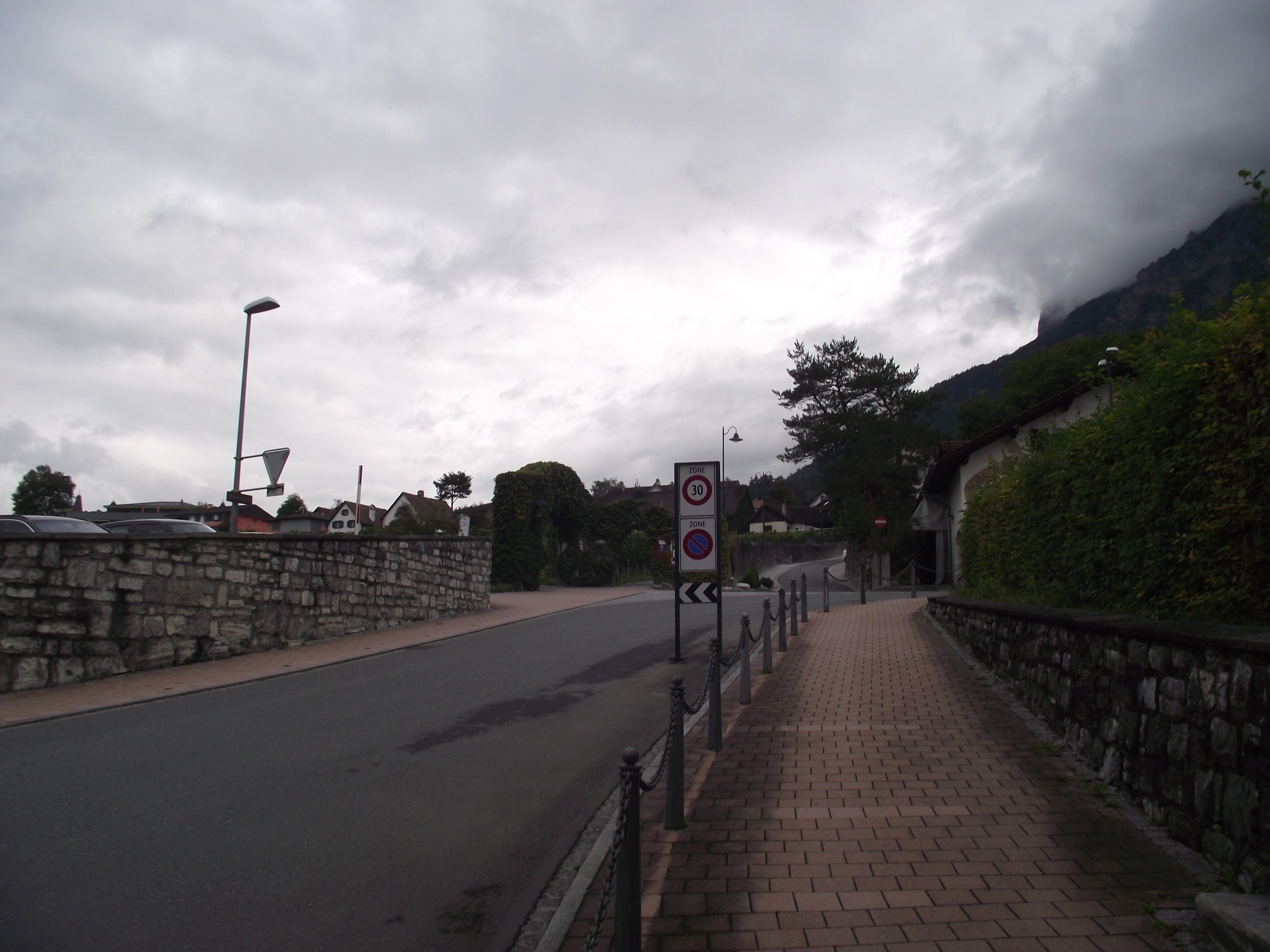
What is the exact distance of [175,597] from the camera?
37.9ft

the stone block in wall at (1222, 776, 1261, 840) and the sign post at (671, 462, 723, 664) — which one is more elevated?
the sign post at (671, 462, 723, 664)

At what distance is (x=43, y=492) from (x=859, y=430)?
63737 mm

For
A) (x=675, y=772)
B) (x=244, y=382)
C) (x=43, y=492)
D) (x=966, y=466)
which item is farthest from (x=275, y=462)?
(x=43, y=492)

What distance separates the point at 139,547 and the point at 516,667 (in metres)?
5.33

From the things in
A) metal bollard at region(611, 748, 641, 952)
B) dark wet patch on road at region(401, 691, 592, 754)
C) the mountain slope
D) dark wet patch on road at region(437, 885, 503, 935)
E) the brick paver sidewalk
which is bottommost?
dark wet patch on road at region(437, 885, 503, 935)

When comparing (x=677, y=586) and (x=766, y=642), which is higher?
(x=677, y=586)

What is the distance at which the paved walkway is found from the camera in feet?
28.9

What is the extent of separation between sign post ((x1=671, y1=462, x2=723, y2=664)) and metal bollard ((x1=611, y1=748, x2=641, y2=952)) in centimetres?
768

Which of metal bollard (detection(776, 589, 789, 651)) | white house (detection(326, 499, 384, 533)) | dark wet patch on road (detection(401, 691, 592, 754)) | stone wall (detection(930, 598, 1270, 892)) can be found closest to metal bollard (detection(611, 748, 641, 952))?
stone wall (detection(930, 598, 1270, 892))

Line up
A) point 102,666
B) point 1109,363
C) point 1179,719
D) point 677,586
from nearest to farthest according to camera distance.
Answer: point 1179,719 → point 102,666 → point 677,586 → point 1109,363

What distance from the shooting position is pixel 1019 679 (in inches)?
318

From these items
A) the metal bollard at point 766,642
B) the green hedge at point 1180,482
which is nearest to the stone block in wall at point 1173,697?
the green hedge at point 1180,482

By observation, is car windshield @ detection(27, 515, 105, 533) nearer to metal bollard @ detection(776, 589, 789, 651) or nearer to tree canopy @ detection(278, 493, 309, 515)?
metal bollard @ detection(776, 589, 789, 651)

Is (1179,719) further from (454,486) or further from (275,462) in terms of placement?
(454,486)
